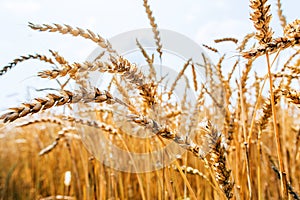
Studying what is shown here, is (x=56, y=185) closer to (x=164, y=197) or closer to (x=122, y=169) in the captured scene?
(x=122, y=169)

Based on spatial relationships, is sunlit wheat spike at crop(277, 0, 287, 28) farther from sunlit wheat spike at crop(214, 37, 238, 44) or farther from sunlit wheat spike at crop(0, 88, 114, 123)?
sunlit wheat spike at crop(0, 88, 114, 123)

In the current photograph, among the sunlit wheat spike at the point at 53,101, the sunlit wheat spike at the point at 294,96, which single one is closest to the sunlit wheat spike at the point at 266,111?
the sunlit wheat spike at the point at 294,96

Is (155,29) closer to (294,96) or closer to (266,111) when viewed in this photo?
(266,111)

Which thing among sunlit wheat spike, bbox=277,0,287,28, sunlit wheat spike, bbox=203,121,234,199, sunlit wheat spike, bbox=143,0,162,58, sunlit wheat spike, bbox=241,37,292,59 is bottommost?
sunlit wheat spike, bbox=203,121,234,199

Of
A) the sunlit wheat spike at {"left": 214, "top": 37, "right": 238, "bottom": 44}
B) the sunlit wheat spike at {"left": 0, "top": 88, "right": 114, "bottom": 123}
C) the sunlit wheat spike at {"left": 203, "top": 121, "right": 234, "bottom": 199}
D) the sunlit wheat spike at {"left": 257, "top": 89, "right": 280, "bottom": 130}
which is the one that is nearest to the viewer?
the sunlit wheat spike at {"left": 0, "top": 88, "right": 114, "bottom": 123}

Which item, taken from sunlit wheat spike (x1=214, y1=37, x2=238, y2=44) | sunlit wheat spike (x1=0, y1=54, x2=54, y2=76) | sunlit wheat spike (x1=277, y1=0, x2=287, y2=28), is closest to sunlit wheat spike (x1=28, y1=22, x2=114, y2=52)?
sunlit wheat spike (x1=0, y1=54, x2=54, y2=76)

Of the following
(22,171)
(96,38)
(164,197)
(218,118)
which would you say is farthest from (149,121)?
(22,171)

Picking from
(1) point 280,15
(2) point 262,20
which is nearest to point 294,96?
(2) point 262,20

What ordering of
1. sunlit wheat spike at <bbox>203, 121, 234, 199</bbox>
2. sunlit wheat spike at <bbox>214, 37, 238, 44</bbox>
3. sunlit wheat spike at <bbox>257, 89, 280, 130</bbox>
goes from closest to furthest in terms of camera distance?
sunlit wheat spike at <bbox>203, 121, 234, 199</bbox> < sunlit wheat spike at <bbox>257, 89, 280, 130</bbox> < sunlit wheat spike at <bbox>214, 37, 238, 44</bbox>

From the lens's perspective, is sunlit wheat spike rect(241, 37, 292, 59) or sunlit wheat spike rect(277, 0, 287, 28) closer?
sunlit wheat spike rect(241, 37, 292, 59)

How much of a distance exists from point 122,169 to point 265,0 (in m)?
1.33

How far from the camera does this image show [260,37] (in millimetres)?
597

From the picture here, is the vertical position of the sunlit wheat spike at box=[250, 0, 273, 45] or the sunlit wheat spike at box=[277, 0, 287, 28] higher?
the sunlit wheat spike at box=[277, 0, 287, 28]

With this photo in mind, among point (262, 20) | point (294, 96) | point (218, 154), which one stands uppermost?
point (262, 20)
